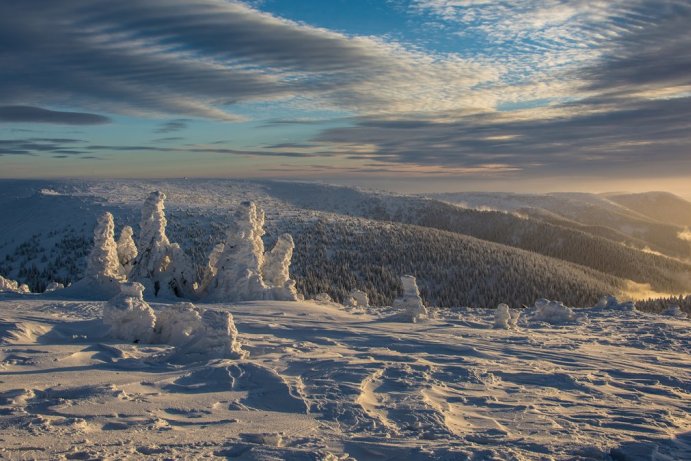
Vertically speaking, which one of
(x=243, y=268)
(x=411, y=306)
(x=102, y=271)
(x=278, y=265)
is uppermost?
(x=243, y=268)

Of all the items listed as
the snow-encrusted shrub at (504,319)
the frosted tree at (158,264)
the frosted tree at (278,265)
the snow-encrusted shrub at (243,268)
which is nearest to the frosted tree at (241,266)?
the snow-encrusted shrub at (243,268)

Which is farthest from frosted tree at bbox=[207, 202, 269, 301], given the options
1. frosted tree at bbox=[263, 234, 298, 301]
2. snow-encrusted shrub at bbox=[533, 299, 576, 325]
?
snow-encrusted shrub at bbox=[533, 299, 576, 325]

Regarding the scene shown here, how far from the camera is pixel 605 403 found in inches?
582

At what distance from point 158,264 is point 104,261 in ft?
12.6

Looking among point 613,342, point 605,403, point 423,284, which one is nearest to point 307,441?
point 605,403

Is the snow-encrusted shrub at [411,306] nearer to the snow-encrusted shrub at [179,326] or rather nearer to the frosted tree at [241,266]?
the frosted tree at [241,266]

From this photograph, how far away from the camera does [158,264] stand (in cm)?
→ 3853

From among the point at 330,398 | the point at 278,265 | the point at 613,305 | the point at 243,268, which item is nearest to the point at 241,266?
the point at 243,268

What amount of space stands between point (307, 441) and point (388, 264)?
133427 mm

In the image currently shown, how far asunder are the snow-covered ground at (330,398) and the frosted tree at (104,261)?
36.9ft

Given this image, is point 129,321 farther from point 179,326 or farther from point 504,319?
point 504,319

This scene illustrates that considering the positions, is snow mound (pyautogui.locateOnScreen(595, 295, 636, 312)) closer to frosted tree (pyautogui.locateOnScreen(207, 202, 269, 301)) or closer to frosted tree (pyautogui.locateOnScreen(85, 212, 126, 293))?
frosted tree (pyautogui.locateOnScreen(207, 202, 269, 301))

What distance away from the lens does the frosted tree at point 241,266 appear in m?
35.8

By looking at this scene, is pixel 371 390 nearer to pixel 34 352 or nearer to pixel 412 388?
pixel 412 388
